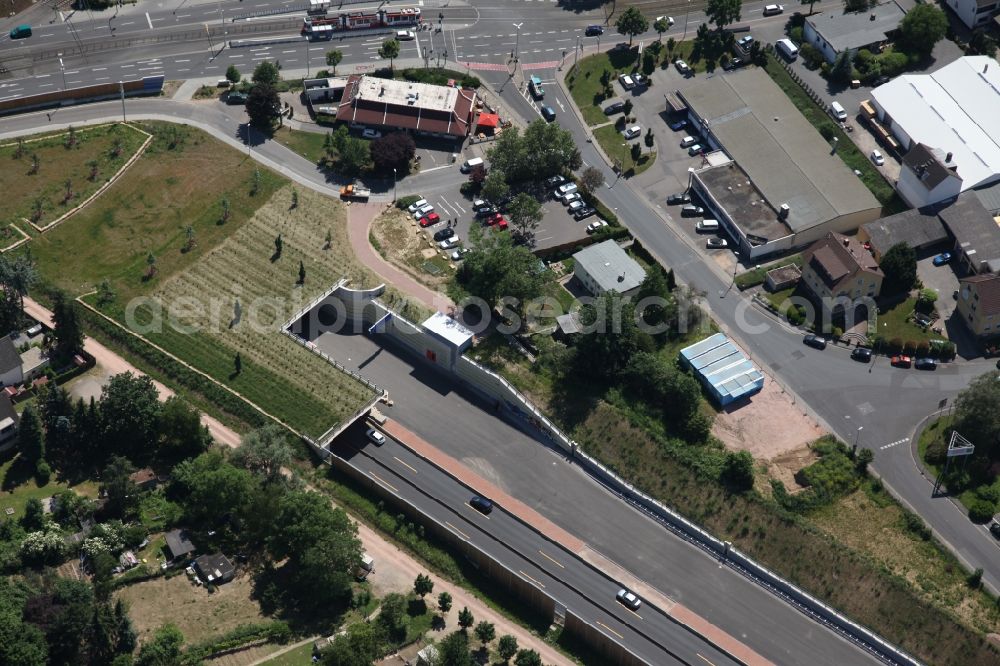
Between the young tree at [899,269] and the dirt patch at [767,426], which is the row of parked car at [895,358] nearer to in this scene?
the dirt patch at [767,426]

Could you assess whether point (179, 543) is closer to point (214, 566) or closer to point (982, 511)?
point (214, 566)

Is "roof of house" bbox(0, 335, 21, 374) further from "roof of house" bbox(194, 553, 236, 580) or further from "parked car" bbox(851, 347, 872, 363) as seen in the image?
"parked car" bbox(851, 347, 872, 363)

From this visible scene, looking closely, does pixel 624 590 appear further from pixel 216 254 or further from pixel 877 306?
pixel 216 254

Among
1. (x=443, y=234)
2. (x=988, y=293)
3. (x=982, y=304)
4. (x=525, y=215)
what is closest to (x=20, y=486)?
(x=443, y=234)

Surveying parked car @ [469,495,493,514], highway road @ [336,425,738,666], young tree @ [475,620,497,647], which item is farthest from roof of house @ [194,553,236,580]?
young tree @ [475,620,497,647]

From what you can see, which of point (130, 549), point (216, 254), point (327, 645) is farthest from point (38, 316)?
point (327, 645)
